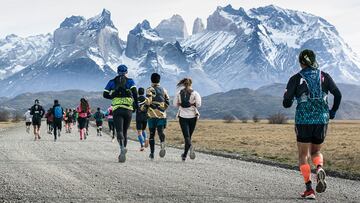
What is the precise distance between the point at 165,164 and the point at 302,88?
6237 millimetres

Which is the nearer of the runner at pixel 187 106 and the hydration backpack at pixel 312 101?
the hydration backpack at pixel 312 101

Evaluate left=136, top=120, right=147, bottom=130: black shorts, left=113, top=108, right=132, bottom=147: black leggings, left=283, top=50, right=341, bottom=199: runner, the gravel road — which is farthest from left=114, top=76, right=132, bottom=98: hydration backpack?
left=283, top=50, right=341, bottom=199: runner

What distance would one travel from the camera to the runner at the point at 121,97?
15406 millimetres

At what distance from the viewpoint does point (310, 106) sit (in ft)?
30.6

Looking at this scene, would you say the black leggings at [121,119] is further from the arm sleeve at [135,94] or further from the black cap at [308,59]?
the black cap at [308,59]

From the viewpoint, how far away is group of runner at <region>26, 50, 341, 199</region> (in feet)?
30.5

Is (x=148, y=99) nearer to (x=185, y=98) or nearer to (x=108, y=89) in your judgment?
(x=185, y=98)

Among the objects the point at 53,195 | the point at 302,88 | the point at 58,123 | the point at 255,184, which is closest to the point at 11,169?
the point at 53,195

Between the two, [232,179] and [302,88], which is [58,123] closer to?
[232,179]

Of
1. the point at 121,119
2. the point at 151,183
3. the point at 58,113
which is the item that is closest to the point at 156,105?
the point at 121,119

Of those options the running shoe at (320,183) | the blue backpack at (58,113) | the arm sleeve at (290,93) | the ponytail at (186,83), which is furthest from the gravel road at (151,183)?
the blue backpack at (58,113)

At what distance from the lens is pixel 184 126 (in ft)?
53.5

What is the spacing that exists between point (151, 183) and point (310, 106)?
321cm

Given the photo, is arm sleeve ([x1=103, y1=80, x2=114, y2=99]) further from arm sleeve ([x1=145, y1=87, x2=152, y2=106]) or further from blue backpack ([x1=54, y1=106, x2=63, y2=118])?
blue backpack ([x1=54, y1=106, x2=63, y2=118])
